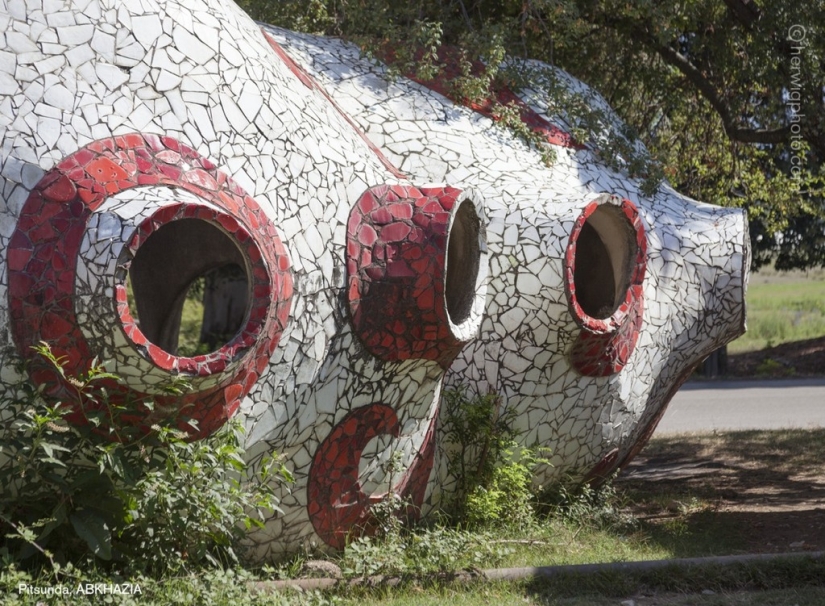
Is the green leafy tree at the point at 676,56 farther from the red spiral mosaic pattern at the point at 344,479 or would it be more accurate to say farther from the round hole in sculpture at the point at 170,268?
the red spiral mosaic pattern at the point at 344,479

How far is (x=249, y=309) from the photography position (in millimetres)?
4879

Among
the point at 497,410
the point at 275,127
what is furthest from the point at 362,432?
the point at 275,127

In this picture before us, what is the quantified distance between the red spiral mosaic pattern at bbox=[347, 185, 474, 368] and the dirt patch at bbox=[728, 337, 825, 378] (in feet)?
52.6

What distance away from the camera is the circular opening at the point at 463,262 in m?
5.86

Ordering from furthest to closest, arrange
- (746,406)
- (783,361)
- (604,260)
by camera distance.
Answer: (783,361) < (746,406) < (604,260)

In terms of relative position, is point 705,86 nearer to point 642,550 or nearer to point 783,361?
point 642,550

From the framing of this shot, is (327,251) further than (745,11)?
No

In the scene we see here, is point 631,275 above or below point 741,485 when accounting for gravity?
above

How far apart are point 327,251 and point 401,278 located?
1.36ft

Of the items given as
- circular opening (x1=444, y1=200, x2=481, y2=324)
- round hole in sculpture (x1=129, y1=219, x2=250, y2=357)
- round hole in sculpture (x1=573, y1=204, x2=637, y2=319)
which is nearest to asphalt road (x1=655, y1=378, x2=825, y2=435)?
round hole in sculpture (x1=573, y1=204, x2=637, y2=319)

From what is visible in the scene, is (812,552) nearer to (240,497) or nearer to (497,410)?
(497,410)

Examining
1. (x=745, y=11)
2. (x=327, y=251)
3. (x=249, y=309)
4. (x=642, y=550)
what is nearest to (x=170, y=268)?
(x=327, y=251)

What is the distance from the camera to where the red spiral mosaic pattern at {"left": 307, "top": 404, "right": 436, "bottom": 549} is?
5.48m

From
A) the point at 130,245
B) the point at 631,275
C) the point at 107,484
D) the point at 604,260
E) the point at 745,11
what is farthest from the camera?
the point at 745,11
